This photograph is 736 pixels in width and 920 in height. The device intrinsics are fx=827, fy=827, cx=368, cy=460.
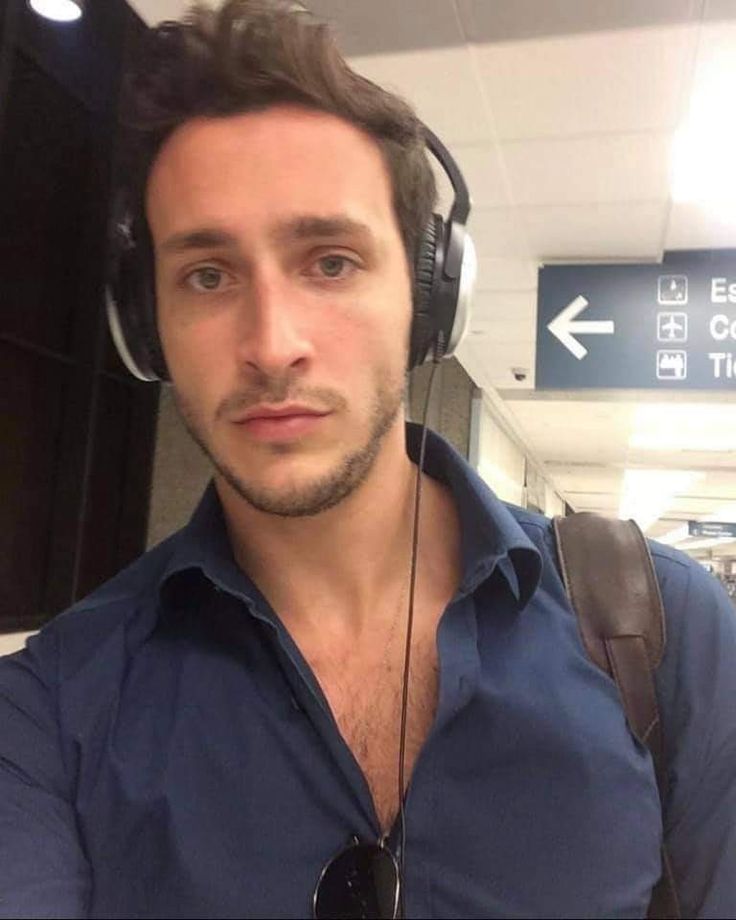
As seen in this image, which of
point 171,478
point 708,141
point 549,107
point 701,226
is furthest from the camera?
point 171,478

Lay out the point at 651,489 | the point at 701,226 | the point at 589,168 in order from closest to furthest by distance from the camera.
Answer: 1. the point at 589,168
2. the point at 701,226
3. the point at 651,489

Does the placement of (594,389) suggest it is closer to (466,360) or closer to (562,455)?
(466,360)

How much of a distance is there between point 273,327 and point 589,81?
6.61ft

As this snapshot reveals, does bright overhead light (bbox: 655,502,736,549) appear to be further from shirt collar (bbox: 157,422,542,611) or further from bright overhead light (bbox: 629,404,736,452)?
shirt collar (bbox: 157,422,542,611)

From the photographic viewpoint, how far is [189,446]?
3631 mm

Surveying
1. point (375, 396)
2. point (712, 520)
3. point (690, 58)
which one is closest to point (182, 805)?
point (375, 396)

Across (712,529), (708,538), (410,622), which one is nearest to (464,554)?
(410,622)

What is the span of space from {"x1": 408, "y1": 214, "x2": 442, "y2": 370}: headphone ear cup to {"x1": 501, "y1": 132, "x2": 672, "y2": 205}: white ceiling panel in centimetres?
205

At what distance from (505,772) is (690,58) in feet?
7.13

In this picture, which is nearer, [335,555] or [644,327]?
[335,555]

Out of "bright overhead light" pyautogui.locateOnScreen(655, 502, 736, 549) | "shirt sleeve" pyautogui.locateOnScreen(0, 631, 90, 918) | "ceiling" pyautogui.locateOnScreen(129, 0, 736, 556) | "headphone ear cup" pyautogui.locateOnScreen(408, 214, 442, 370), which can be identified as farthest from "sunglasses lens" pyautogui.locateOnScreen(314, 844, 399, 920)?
"bright overhead light" pyautogui.locateOnScreen(655, 502, 736, 549)

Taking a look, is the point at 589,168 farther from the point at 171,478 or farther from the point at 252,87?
the point at 252,87

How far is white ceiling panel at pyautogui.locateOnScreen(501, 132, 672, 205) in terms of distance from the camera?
2672mm

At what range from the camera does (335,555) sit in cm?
80
